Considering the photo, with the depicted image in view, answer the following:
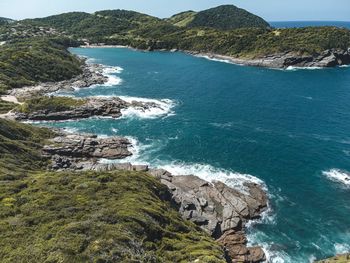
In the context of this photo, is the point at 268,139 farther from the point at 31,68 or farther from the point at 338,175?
the point at 31,68

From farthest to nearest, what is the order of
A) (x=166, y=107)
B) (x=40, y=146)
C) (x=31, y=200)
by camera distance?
(x=166, y=107) → (x=40, y=146) → (x=31, y=200)

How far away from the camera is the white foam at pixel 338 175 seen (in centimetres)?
7725

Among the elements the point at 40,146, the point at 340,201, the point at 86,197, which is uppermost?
the point at 86,197

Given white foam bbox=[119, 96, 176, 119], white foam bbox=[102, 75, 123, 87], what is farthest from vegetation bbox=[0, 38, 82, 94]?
white foam bbox=[119, 96, 176, 119]

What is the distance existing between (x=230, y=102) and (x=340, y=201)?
7039 cm

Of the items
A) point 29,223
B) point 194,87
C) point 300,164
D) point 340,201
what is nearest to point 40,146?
point 29,223

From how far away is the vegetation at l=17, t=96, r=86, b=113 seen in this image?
114 meters

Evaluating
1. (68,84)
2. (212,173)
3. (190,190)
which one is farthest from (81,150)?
(68,84)

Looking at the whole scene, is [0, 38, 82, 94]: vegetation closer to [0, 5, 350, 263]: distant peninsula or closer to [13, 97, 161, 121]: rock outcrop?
[13, 97, 161, 121]: rock outcrop

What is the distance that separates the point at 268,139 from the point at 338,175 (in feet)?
78.7

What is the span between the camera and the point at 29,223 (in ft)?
137

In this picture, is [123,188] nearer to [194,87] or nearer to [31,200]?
[31,200]

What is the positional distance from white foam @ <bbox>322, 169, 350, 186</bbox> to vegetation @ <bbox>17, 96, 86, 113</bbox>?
3395 inches

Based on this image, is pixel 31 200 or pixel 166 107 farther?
pixel 166 107
